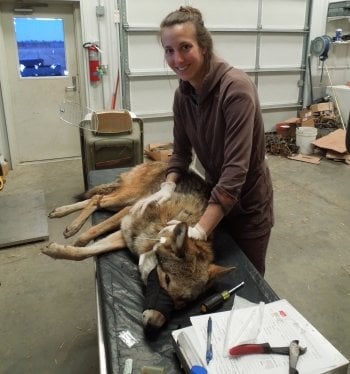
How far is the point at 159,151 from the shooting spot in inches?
223

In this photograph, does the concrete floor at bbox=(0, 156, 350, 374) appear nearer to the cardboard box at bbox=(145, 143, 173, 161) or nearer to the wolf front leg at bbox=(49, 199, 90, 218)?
the wolf front leg at bbox=(49, 199, 90, 218)

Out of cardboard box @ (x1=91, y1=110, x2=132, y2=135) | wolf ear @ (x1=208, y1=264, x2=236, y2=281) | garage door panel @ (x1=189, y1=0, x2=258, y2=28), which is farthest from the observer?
garage door panel @ (x1=189, y1=0, x2=258, y2=28)

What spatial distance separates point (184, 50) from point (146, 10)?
489cm

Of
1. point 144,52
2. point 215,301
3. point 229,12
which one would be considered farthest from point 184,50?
point 229,12

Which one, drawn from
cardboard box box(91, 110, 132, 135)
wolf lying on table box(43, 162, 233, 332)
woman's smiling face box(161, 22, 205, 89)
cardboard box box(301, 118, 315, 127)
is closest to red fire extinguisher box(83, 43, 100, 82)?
cardboard box box(91, 110, 132, 135)

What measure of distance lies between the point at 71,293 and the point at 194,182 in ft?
4.62

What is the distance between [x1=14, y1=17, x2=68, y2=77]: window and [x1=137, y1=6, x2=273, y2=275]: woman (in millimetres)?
4428

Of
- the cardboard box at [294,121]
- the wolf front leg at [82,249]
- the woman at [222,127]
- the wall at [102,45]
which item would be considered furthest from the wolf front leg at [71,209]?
the cardboard box at [294,121]

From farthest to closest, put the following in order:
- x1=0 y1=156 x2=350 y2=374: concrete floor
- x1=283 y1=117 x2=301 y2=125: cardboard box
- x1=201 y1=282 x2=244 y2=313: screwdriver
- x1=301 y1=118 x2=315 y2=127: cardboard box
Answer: x1=283 y1=117 x2=301 y2=125: cardboard box
x1=301 y1=118 x2=315 y2=127: cardboard box
x1=0 y1=156 x2=350 y2=374: concrete floor
x1=201 y1=282 x2=244 y2=313: screwdriver

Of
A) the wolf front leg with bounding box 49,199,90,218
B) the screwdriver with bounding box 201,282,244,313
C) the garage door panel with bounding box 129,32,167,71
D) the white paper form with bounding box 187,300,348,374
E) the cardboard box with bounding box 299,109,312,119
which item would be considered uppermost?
the garage door panel with bounding box 129,32,167,71

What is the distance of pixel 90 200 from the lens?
288cm

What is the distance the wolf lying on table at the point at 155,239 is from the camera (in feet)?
4.84

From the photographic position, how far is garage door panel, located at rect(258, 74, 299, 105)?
7.16 m

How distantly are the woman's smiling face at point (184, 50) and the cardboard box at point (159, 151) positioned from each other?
3714mm
